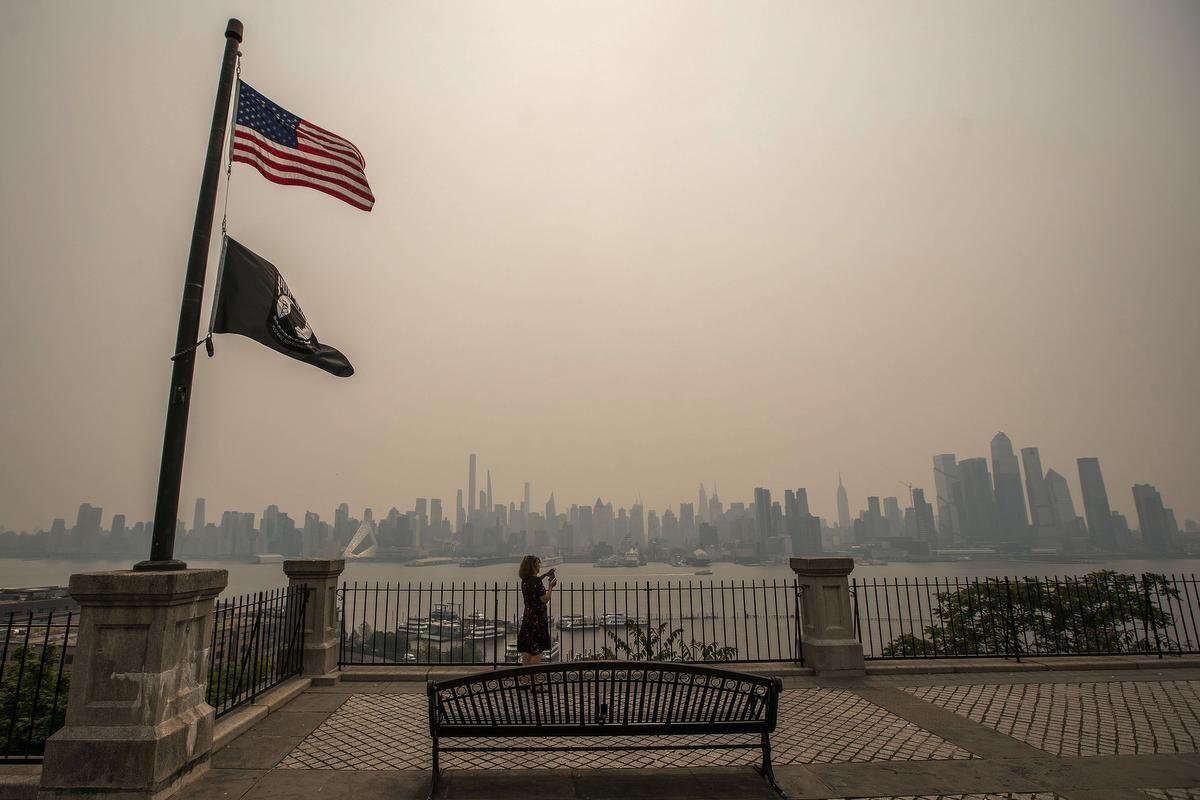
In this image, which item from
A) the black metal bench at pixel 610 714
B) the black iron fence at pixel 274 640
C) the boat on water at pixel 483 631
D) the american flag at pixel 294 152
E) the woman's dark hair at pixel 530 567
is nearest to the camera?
the black metal bench at pixel 610 714

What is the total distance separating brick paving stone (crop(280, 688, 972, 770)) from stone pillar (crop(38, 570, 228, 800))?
1.12m

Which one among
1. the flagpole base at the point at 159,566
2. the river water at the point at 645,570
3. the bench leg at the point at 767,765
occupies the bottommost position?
the river water at the point at 645,570

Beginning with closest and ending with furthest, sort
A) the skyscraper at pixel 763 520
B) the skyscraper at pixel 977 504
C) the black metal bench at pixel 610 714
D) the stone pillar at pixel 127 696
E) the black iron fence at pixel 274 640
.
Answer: the stone pillar at pixel 127 696, the black metal bench at pixel 610 714, the black iron fence at pixel 274 640, the skyscraper at pixel 977 504, the skyscraper at pixel 763 520

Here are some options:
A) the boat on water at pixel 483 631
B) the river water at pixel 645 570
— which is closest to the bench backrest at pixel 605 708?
the boat on water at pixel 483 631

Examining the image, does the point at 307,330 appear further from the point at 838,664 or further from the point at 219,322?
the point at 838,664

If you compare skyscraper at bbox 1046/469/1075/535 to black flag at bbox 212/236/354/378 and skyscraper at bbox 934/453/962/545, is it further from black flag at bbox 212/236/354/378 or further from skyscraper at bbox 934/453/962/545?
black flag at bbox 212/236/354/378

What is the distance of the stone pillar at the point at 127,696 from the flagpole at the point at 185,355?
0.52 meters

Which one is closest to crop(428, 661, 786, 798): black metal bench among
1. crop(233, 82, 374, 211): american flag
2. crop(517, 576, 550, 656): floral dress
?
crop(517, 576, 550, 656): floral dress

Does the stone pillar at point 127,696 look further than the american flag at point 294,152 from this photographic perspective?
No

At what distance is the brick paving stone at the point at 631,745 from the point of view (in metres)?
5.66

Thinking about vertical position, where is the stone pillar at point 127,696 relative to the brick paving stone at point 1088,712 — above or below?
above

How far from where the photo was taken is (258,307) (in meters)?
6.46

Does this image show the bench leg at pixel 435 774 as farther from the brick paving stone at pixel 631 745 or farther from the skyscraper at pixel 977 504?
the skyscraper at pixel 977 504

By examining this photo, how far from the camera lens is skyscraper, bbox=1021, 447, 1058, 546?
225 feet
